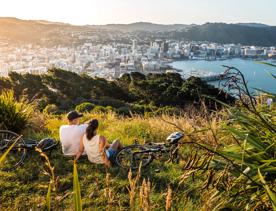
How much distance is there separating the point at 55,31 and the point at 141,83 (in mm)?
96333

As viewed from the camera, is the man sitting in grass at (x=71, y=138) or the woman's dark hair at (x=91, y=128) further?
the man sitting in grass at (x=71, y=138)

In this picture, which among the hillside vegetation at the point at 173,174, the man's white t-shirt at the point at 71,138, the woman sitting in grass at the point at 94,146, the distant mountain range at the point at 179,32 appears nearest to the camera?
the hillside vegetation at the point at 173,174

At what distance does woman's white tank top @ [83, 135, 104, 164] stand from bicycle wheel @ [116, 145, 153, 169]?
0.26m

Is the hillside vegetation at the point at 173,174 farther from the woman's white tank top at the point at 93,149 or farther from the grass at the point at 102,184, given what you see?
the woman's white tank top at the point at 93,149

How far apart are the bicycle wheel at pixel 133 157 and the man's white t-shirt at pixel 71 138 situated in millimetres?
655

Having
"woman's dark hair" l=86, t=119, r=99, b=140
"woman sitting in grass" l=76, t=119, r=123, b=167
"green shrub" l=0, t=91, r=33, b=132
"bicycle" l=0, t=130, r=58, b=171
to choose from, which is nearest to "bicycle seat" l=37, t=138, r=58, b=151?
"bicycle" l=0, t=130, r=58, b=171

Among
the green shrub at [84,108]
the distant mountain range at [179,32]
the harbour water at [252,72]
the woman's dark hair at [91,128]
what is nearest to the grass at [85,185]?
the woman's dark hair at [91,128]

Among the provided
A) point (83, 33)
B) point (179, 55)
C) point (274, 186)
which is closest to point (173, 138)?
point (274, 186)

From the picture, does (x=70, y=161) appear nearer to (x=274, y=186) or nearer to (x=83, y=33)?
(x=274, y=186)

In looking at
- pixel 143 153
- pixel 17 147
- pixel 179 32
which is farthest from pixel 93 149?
pixel 179 32

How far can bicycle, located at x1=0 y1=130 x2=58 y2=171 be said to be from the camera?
5.70 m

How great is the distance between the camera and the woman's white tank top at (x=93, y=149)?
577cm

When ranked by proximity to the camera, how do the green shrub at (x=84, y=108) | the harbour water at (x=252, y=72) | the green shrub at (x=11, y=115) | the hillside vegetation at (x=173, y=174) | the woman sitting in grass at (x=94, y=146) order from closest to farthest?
the hillside vegetation at (x=173, y=174), the woman sitting in grass at (x=94, y=146), the harbour water at (x=252, y=72), the green shrub at (x=11, y=115), the green shrub at (x=84, y=108)

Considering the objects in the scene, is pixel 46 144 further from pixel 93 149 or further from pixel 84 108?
pixel 84 108
